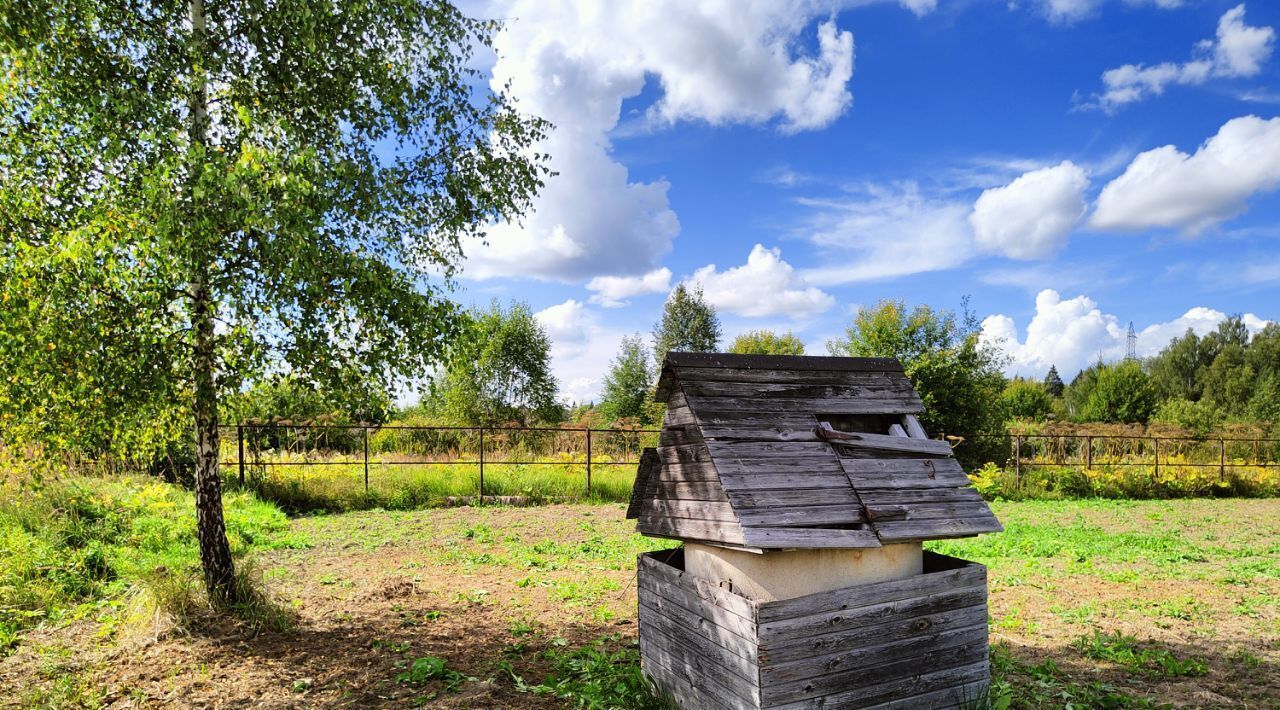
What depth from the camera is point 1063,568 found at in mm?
9297

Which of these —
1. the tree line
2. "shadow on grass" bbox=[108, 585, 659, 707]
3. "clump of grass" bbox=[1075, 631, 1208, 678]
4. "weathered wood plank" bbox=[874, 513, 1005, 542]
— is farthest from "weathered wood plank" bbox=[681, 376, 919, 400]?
the tree line

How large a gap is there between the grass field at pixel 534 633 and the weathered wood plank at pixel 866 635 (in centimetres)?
65

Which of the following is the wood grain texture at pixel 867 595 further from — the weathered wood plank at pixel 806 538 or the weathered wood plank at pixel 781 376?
the weathered wood plank at pixel 781 376

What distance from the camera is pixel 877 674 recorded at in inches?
155

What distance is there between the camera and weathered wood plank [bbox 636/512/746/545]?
3849 millimetres

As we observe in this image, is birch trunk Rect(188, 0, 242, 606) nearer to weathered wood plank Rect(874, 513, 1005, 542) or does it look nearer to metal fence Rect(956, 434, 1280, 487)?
weathered wood plank Rect(874, 513, 1005, 542)

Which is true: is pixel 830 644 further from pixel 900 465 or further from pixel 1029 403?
pixel 1029 403

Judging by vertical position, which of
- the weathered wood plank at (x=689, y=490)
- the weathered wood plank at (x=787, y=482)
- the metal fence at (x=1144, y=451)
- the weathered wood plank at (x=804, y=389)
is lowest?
the metal fence at (x=1144, y=451)

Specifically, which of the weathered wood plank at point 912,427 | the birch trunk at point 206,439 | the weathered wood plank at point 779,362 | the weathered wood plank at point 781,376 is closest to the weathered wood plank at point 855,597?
the weathered wood plank at point 912,427

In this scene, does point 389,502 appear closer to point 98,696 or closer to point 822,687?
point 98,696

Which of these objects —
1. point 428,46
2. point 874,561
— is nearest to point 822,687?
point 874,561

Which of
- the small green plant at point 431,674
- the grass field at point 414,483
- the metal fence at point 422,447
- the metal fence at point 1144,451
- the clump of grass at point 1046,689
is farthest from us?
the metal fence at point 1144,451

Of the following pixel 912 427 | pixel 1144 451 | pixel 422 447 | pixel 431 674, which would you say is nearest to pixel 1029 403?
pixel 1144 451

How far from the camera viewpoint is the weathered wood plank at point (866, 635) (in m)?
3.64
